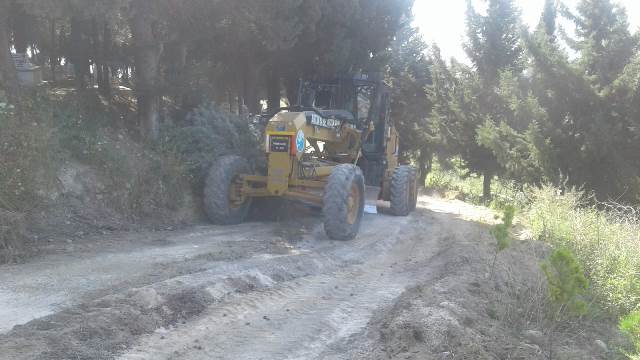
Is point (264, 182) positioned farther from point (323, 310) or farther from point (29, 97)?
point (323, 310)

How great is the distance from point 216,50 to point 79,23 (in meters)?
3.30

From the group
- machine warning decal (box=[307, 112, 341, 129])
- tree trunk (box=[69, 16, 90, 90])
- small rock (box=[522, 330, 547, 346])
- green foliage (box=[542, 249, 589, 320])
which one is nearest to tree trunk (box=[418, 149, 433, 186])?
machine warning decal (box=[307, 112, 341, 129])

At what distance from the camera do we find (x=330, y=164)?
11.5 meters

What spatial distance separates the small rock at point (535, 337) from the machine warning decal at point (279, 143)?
540 centimetres

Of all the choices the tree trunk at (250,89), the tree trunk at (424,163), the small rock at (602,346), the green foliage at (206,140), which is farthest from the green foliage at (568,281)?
the tree trunk at (424,163)

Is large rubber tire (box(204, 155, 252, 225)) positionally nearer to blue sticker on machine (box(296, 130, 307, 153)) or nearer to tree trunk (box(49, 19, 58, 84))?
blue sticker on machine (box(296, 130, 307, 153))

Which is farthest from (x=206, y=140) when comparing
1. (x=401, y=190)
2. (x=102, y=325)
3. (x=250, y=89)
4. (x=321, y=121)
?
(x=102, y=325)

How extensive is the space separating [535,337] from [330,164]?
6460 millimetres

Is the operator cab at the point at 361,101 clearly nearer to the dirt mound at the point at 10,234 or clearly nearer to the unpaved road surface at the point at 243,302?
the unpaved road surface at the point at 243,302

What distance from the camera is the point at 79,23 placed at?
13.9 m

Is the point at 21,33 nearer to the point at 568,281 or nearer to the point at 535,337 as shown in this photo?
the point at 535,337

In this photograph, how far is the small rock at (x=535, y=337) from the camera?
5.53m

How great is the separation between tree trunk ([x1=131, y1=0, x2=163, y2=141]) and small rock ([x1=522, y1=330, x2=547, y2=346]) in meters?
8.65

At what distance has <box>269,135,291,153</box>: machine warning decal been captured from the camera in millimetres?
9977
